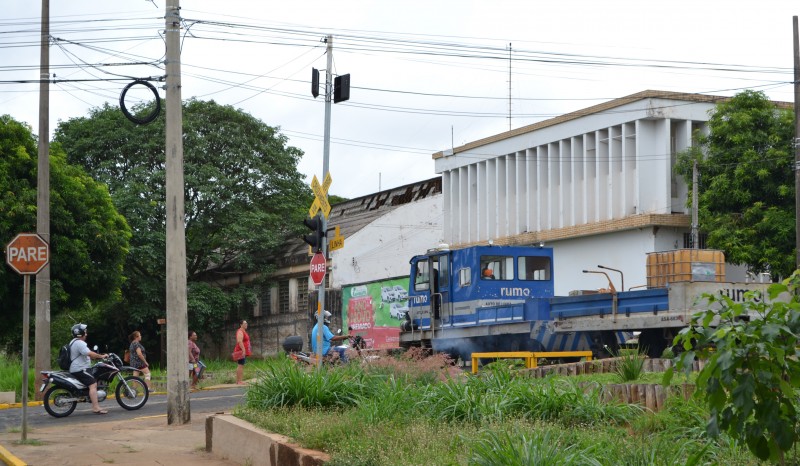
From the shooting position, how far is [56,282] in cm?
2708

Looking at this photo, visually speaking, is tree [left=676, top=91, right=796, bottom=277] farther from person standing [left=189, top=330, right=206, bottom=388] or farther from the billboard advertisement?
person standing [left=189, top=330, right=206, bottom=388]

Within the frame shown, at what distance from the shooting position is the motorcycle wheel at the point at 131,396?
1858cm

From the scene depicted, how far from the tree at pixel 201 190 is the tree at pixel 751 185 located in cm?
1905

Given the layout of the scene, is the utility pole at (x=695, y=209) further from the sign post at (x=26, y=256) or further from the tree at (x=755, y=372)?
the tree at (x=755, y=372)

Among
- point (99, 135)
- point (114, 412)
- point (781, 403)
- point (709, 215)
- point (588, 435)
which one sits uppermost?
point (99, 135)

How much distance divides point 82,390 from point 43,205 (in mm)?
6687

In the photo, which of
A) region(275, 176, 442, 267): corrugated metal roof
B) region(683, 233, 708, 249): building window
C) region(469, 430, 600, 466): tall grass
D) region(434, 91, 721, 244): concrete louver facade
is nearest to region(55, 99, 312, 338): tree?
region(275, 176, 442, 267): corrugated metal roof

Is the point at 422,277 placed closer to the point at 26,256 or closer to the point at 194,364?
the point at 194,364

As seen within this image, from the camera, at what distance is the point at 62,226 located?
27406mm

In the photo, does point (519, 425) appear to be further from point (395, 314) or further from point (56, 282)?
point (395, 314)

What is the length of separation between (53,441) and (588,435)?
8.47m

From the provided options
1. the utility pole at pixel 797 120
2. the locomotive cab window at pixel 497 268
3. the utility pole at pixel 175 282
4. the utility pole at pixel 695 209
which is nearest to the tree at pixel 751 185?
the utility pole at pixel 695 209

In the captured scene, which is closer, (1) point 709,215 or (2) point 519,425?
(2) point 519,425

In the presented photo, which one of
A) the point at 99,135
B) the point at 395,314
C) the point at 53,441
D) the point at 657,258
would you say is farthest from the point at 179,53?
the point at 99,135
